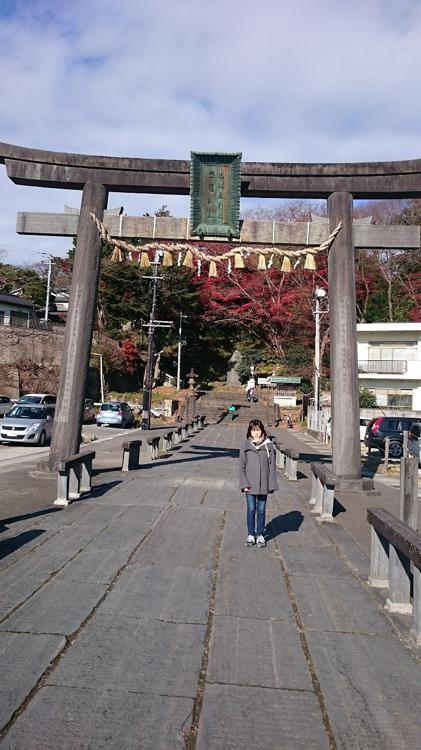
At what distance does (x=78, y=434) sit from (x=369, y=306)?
3826 cm

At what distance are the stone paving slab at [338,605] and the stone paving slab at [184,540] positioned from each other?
42.5 inches

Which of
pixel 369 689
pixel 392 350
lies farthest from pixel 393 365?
pixel 369 689

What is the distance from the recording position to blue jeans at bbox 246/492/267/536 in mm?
6766

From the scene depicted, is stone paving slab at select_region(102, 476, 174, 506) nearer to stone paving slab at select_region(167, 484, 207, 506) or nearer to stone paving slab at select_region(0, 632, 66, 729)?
stone paving slab at select_region(167, 484, 207, 506)

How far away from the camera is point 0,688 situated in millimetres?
3248

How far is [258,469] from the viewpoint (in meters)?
6.73

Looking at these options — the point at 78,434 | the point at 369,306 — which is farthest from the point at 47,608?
the point at 369,306

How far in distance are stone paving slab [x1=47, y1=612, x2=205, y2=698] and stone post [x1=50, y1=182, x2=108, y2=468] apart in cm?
700

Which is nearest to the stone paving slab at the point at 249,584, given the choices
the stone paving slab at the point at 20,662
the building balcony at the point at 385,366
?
the stone paving slab at the point at 20,662

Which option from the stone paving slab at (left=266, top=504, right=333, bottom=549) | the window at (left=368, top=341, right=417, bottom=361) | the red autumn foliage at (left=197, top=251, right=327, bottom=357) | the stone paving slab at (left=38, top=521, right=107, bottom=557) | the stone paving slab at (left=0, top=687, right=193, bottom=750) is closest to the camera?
the stone paving slab at (left=0, top=687, right=193, bottom=750)

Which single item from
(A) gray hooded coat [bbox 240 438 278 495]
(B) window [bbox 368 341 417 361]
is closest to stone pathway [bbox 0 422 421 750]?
(A) gray hooded coat [bbox 240 438 278 495]

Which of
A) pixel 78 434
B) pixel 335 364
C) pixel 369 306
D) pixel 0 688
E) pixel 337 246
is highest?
pixel 369 306

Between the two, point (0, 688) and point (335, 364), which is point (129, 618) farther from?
point (335, 364)

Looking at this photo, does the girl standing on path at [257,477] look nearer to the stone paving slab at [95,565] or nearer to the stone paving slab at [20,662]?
the stone paving slab at [95,565]
